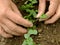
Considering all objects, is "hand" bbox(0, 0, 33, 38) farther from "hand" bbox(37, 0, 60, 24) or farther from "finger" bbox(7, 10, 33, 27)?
"hand" bbox(37, 0, 60, 24)

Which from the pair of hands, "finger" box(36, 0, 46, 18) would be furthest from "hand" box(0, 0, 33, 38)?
"finger" box(36, 0, 46, 18)

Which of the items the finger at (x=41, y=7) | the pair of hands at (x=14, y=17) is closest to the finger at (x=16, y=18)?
the pair of hands at (x=14, y=17)

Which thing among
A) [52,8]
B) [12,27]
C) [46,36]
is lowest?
[46,36]

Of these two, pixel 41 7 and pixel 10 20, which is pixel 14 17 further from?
pixel 41 7

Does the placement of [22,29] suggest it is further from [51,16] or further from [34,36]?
[51,16]

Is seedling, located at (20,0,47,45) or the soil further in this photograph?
the soil

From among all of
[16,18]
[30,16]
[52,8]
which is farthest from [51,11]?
[16,18]

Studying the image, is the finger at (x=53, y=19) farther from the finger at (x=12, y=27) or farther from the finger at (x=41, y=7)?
the finger at (x=12, y=27)

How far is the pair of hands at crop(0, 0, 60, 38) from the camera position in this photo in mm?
2150

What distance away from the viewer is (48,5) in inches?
90.9

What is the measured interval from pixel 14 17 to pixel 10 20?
0.17 ft

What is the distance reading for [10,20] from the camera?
2172 mm

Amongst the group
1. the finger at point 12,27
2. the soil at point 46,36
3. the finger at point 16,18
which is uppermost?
the finger at point 16,18

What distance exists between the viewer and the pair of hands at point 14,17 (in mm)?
2150
